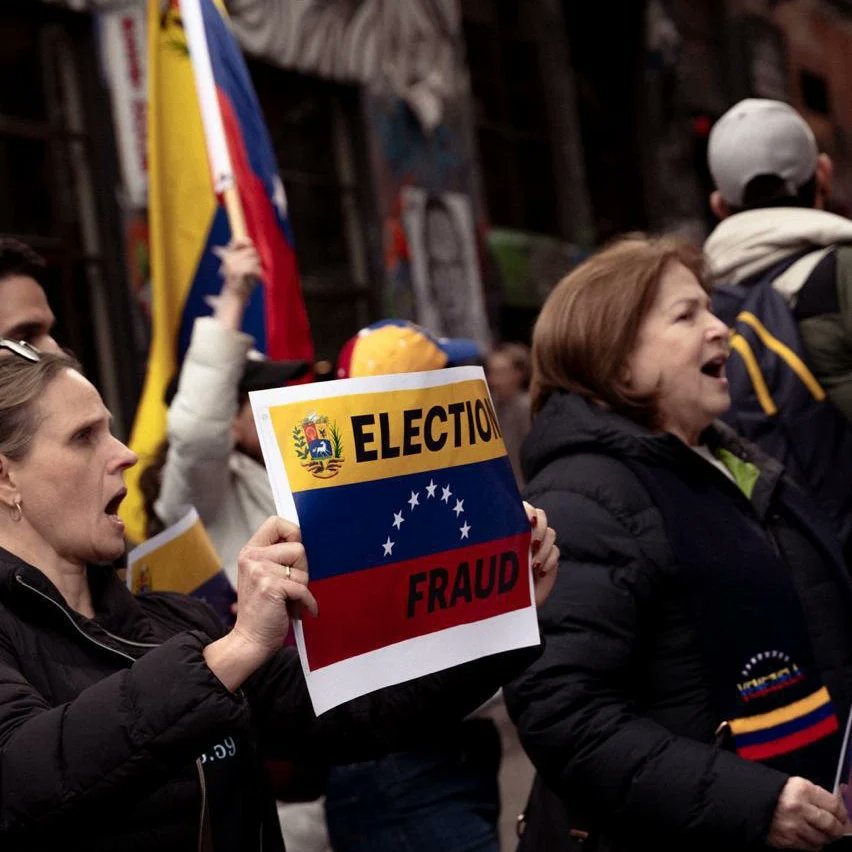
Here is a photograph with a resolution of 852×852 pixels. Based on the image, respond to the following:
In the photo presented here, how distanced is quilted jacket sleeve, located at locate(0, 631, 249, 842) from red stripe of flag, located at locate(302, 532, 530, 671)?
184 millimetres

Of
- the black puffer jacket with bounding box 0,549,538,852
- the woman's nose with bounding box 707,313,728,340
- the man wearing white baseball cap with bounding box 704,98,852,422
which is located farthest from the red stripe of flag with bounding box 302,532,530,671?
the man wearing white baseball cap with bounding box 704,98,852,422

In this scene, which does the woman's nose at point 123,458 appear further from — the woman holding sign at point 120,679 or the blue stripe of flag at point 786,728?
the blue stripe of flag at point 786,728

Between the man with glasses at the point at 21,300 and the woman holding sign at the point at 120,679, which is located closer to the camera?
the woman holding sign at the point at 120,679

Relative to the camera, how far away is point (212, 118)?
4.17 metres

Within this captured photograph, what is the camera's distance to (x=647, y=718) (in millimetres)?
2660

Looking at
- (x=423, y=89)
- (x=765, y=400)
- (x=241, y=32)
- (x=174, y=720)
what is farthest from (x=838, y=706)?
(x=423, y=89)

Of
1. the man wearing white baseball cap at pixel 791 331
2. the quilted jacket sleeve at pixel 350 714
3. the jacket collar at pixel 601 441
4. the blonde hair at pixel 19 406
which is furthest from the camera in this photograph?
the man wearing white baseball cap at pixel 791 331

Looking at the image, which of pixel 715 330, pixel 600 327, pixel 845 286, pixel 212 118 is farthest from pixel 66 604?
pixel 212 118

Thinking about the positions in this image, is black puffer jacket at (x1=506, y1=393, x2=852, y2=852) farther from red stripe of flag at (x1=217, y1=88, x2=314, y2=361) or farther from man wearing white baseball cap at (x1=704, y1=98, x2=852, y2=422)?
red stripe of flag at (x1=217, y1=88, x2=314, y2=361)

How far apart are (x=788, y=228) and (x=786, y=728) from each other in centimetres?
141

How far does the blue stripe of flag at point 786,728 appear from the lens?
2723 mm

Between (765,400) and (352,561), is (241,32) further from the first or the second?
(352,561)

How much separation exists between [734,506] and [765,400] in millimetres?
733

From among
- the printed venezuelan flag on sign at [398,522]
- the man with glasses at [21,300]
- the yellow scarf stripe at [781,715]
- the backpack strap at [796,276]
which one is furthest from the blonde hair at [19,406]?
the backpack strap at [796,276]
